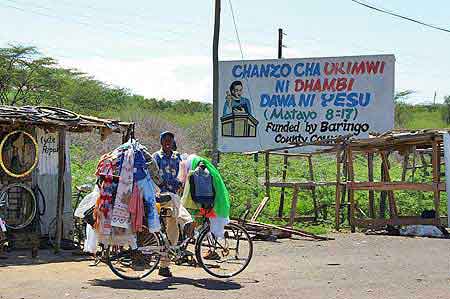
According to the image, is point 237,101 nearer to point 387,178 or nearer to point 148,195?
point 387,178

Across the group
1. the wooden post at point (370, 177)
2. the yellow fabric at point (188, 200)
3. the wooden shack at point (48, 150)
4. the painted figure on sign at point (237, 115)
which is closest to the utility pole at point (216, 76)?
the painted figure on sign at point (237, 115)

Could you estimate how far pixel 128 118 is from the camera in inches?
1545

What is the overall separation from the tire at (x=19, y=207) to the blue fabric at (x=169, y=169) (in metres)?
3.89

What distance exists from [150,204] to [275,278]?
1990 mm

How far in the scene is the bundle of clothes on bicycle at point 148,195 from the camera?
10.8 m

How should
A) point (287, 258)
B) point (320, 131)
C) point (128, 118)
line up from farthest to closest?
point (128, 118)
point (320, 131)
point (287, 258)

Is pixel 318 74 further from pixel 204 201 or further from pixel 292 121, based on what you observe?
pixel 204 201

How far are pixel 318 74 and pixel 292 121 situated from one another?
59.2 inches

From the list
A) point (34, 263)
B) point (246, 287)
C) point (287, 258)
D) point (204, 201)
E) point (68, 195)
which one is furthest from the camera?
point (68, 195)

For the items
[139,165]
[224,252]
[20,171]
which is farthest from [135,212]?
[20,171]

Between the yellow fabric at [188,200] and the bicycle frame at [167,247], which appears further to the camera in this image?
the yellow fabric at [188,200]

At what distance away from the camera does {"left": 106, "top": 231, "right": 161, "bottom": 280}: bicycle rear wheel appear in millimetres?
10914

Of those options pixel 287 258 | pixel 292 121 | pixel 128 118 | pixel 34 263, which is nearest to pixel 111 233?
pixel 34 263

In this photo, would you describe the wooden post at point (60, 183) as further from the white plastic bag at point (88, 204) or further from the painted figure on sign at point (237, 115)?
the painted figure on sign at point (237, 115)
